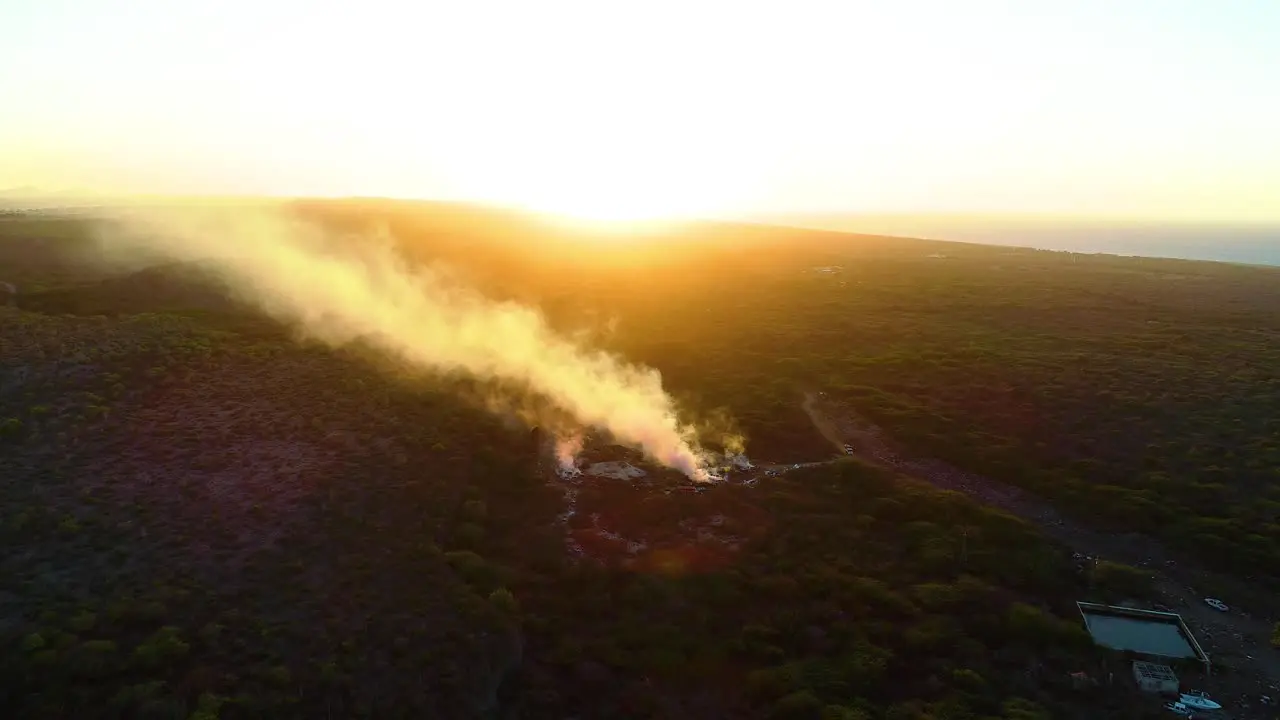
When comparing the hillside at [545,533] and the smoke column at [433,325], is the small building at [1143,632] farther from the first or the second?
the smoke column at [433,325]

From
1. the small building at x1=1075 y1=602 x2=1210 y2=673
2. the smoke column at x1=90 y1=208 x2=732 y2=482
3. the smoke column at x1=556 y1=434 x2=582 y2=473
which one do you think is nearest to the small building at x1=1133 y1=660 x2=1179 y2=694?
the small building at x1=1075 y1=602 x2=1210 y2=673

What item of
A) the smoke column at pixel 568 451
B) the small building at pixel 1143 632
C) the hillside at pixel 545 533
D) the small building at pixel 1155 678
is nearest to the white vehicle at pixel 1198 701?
the small building at pixel 1155 678

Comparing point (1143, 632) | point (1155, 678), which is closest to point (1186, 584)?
point (1143, 632)

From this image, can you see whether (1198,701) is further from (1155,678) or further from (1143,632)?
(1143,632)

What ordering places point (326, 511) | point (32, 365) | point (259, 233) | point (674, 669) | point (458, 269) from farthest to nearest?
point (259, 233) → point (458, 269) → point (32, 365) → point (326, 511) → point (674, 669)

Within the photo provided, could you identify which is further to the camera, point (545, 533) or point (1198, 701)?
point (545, 533)

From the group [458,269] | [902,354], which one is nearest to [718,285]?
[458,269]

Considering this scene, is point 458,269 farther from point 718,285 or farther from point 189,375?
point 189,375
